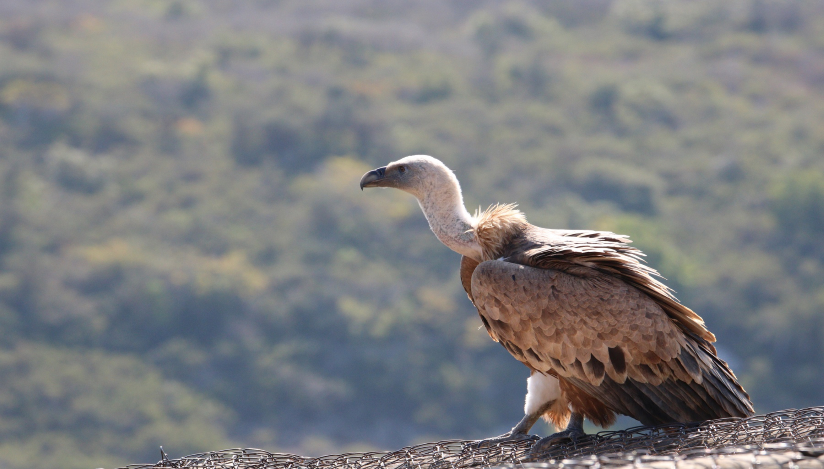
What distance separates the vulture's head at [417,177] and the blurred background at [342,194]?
30.6 meters

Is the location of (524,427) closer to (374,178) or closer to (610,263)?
(610,263)

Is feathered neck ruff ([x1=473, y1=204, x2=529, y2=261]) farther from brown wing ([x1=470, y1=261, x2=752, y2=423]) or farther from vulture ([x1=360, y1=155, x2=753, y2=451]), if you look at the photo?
brown wing ([x1=470, y1=261, x2=752, y2=423])

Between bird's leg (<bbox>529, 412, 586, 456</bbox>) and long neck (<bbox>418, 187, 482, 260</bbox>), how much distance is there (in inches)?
51.4

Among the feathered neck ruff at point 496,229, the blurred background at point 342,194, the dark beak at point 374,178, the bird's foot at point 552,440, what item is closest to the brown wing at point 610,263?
the feathered neck ruff at point 496,229

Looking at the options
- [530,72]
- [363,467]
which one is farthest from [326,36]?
[363,467]

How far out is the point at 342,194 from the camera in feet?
171

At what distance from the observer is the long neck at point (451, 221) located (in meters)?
7.01

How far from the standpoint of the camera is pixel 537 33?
220 feet

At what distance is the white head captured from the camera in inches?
278

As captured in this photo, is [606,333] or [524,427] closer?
[606,333]

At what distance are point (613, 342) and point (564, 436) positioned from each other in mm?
656

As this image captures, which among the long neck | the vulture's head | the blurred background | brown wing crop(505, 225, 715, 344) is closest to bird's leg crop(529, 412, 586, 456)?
brown wing crop(505, 225, 715, 344)

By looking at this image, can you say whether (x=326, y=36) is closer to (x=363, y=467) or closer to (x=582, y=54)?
(x=582, y=54)

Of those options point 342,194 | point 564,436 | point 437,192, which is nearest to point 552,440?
point 564,436
